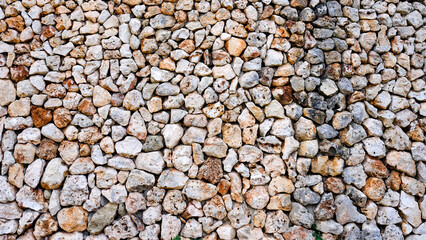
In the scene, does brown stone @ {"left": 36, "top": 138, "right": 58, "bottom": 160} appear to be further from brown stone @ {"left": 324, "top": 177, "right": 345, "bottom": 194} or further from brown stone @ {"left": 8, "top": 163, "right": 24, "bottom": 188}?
brown stone @ {"left": 324, "top": 177, "right": 345, "bottom": 194}

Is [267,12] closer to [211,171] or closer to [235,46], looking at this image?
[235,46]

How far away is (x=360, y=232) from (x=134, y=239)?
2.21m

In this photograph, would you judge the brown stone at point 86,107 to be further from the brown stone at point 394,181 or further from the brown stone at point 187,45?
the brown stone at point 394,181

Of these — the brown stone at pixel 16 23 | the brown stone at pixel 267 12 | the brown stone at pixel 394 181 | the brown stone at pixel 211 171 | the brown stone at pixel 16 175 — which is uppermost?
the brown stone at pixel 267 12

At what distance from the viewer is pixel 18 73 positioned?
2838 millimetres

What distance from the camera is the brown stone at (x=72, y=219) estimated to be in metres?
2.63

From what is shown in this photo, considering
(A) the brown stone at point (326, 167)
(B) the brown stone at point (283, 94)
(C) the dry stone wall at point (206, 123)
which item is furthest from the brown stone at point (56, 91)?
(A) the brown stone at point (326, 167)

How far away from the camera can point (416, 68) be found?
303 centimetres

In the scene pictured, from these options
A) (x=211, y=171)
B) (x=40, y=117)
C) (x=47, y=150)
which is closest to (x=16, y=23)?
(x=40, y=117)

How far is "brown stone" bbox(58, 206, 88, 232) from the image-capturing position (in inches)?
Answer: 104

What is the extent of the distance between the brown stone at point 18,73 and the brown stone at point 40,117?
0.38 meters

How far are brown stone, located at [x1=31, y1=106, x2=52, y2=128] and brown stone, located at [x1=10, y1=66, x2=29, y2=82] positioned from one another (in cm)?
38

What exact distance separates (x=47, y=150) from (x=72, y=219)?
0.72m

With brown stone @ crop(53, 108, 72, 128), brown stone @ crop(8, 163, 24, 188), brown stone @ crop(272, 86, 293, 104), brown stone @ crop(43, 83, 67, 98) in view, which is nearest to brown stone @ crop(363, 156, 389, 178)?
brown stone @ crop(272, 86, 293, 104)
